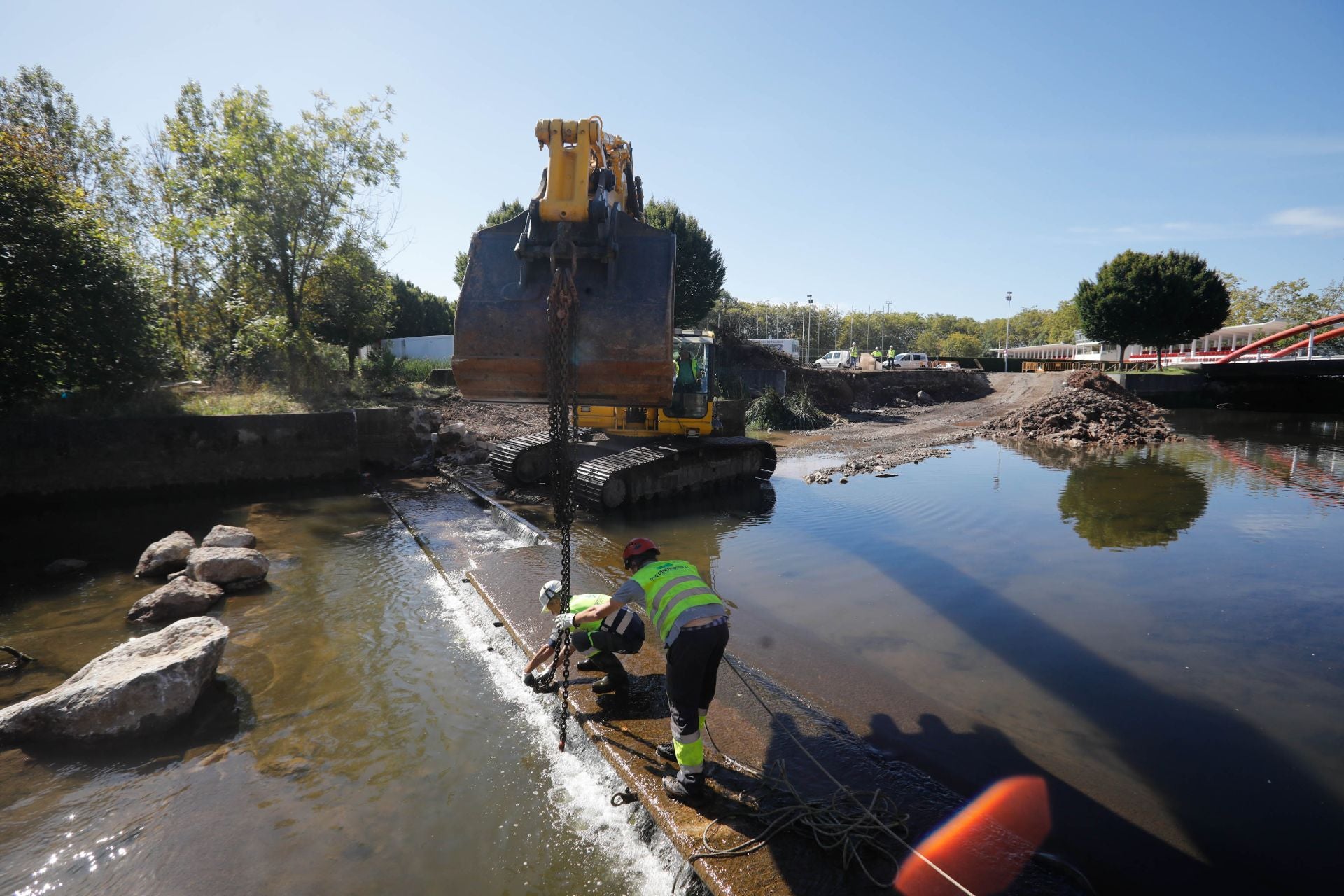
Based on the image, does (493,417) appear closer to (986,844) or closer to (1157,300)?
(986,844)

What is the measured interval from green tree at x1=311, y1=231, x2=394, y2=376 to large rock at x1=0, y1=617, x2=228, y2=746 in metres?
14.9

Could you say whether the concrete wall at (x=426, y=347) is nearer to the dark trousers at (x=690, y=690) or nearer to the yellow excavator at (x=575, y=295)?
the yellow excavator at (x=575, y=295)

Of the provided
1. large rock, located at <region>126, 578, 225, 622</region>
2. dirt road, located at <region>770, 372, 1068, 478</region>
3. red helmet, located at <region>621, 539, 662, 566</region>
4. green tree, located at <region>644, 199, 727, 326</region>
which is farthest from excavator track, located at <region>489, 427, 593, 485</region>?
green tree, located at <region>644, 199, 727, 326</region>

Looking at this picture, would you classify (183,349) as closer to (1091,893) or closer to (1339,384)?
(1091,893)

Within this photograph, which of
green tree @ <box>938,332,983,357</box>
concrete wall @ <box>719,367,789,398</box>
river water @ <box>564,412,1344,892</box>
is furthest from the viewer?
green tree @ <box>938,332,983,357</box>

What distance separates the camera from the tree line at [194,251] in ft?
32.5

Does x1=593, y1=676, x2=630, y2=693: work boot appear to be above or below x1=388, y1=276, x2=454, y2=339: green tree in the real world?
below

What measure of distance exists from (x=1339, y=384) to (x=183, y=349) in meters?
46.5

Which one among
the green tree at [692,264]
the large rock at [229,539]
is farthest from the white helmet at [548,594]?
the green tree at [692,264]

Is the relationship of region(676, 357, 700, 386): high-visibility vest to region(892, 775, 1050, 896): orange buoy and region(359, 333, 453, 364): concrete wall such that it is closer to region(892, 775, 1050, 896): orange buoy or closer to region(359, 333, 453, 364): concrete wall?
region(892, 775, 1050, 896): orange buoy

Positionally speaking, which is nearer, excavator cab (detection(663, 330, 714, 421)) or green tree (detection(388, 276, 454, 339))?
excavator cab (detection(663, 330, 714, 421))

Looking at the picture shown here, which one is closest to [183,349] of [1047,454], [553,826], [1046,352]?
[553,826]

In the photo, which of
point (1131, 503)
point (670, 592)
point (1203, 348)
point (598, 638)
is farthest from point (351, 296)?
point (1203, 348)

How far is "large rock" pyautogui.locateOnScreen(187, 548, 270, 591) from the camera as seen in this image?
6324mm
